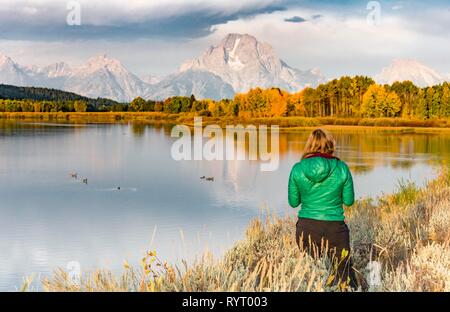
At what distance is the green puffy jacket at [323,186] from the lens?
219 inches

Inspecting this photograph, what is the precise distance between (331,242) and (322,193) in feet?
1.82

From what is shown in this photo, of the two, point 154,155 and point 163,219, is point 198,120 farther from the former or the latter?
point 163,219

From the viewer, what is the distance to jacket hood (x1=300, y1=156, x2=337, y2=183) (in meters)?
5.54

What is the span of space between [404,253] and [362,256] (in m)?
0.69

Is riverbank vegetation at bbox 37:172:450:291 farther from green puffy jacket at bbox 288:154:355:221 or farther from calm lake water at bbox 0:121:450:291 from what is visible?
calm lake water at bbox 0:121:450:291

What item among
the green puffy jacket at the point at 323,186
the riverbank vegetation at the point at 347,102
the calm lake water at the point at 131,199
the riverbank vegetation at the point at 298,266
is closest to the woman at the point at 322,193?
the green puffy jacket at the point at 323,186

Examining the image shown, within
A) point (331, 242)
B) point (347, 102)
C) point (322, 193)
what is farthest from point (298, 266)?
point (347, 102)

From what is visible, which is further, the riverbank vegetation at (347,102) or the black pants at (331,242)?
the riverbank vegetation at (347,102)

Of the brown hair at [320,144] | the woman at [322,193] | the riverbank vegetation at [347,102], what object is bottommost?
the woman at [322,193]

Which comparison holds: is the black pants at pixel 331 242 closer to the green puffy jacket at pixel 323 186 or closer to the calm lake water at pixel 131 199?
the green puffy jacket at pixel 323 186

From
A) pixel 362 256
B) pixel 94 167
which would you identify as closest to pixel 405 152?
pixel 94 167

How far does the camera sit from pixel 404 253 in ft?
26.1

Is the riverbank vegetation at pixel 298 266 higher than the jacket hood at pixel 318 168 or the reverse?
the reverse
